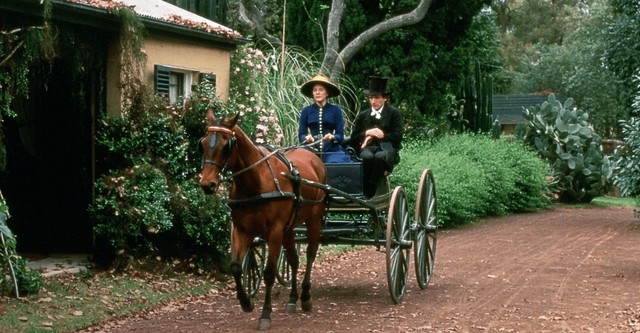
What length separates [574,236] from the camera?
20266 millimetres

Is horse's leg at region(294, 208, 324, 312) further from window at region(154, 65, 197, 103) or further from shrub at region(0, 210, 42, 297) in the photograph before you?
window at region(154, 65, 197, 103)

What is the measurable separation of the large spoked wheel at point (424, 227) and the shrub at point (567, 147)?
16.3 meters

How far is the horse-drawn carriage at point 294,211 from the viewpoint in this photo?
9.91 meters

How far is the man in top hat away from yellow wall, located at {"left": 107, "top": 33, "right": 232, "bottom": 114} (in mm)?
2937

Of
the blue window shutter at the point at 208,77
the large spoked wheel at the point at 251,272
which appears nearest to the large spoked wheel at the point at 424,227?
the large spoked wheel at the point at 251,272

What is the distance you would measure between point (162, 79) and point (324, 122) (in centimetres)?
321

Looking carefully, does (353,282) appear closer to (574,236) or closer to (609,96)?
(574,236)

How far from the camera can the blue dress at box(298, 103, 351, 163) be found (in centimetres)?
1214

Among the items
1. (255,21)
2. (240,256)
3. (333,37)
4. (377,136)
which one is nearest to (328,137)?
(377,136)

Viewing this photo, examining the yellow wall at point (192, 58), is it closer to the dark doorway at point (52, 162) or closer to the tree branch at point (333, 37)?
the dark doorway at point (52, 162)

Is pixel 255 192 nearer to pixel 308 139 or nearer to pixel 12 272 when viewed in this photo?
pixel 308 139

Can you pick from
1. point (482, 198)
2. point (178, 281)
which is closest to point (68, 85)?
point (178, 281)

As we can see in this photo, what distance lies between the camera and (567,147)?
95.8 feet

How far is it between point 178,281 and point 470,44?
1696cm
